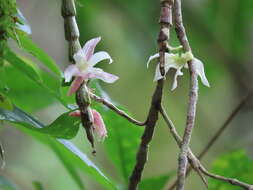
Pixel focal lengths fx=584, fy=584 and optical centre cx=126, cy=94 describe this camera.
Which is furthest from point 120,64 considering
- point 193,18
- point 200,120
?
point 193,18

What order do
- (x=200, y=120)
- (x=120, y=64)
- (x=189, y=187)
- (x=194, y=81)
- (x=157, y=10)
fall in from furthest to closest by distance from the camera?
(x=189, y=187), (x=120, y=64), (x=200, y=120), (x=157, y=10), (x=194, y=81)

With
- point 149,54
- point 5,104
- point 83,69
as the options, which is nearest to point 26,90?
point 5,104

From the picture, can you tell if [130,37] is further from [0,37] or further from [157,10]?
[0,37]

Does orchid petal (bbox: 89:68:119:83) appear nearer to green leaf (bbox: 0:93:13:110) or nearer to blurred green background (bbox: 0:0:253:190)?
green leaf (bbox: 0:93:13:110)

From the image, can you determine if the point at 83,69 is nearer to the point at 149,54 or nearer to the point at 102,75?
the point at 102,75

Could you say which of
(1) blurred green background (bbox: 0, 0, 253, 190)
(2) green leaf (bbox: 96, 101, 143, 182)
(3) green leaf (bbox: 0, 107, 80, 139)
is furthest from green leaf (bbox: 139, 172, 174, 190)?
(1) blurred green background (bbox: 0, 0, 253, 190)

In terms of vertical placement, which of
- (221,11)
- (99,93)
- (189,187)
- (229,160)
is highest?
(99,93)
